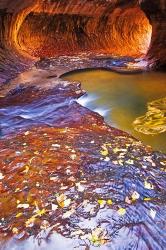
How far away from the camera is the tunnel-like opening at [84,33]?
19.3 m

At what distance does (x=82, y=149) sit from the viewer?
19.6 feet

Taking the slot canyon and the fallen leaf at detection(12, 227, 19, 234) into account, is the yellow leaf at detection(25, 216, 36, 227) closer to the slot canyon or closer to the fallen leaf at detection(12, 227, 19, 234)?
the slot canyon

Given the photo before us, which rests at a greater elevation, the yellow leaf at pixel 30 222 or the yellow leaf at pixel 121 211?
the yellow leaf at pixel 121 211

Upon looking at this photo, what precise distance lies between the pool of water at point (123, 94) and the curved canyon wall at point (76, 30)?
2681 mm

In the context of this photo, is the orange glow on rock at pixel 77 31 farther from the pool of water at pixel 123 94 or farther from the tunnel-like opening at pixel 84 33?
the pool of water at pixel 123 94

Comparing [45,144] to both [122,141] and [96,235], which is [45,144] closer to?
[122,141]

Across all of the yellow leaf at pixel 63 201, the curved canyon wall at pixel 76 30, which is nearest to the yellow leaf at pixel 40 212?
the yellow leaf at pixel 63 201

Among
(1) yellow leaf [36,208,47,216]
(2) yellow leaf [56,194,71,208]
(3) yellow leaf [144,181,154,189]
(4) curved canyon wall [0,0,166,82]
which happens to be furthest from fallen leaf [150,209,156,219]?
(4) curved canyon wall [0,0,166,82]

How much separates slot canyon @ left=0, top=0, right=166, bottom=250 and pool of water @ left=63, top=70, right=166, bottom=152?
1.1 inches

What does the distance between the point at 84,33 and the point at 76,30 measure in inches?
31.7

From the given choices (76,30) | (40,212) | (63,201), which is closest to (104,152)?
(63,201)

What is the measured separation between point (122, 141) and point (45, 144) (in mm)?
1516

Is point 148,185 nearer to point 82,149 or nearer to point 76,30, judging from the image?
point 82,149

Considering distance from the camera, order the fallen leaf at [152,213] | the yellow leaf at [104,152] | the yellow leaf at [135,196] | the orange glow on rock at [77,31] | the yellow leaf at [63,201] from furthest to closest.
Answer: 1. the orange glow on rock at [77,31]
2. the yellow leaf at [104,152]
3. the yellow leaf at [135,196]
4. the yellow leaf at [63,201]
5. the fallen leaf at [152,213]
